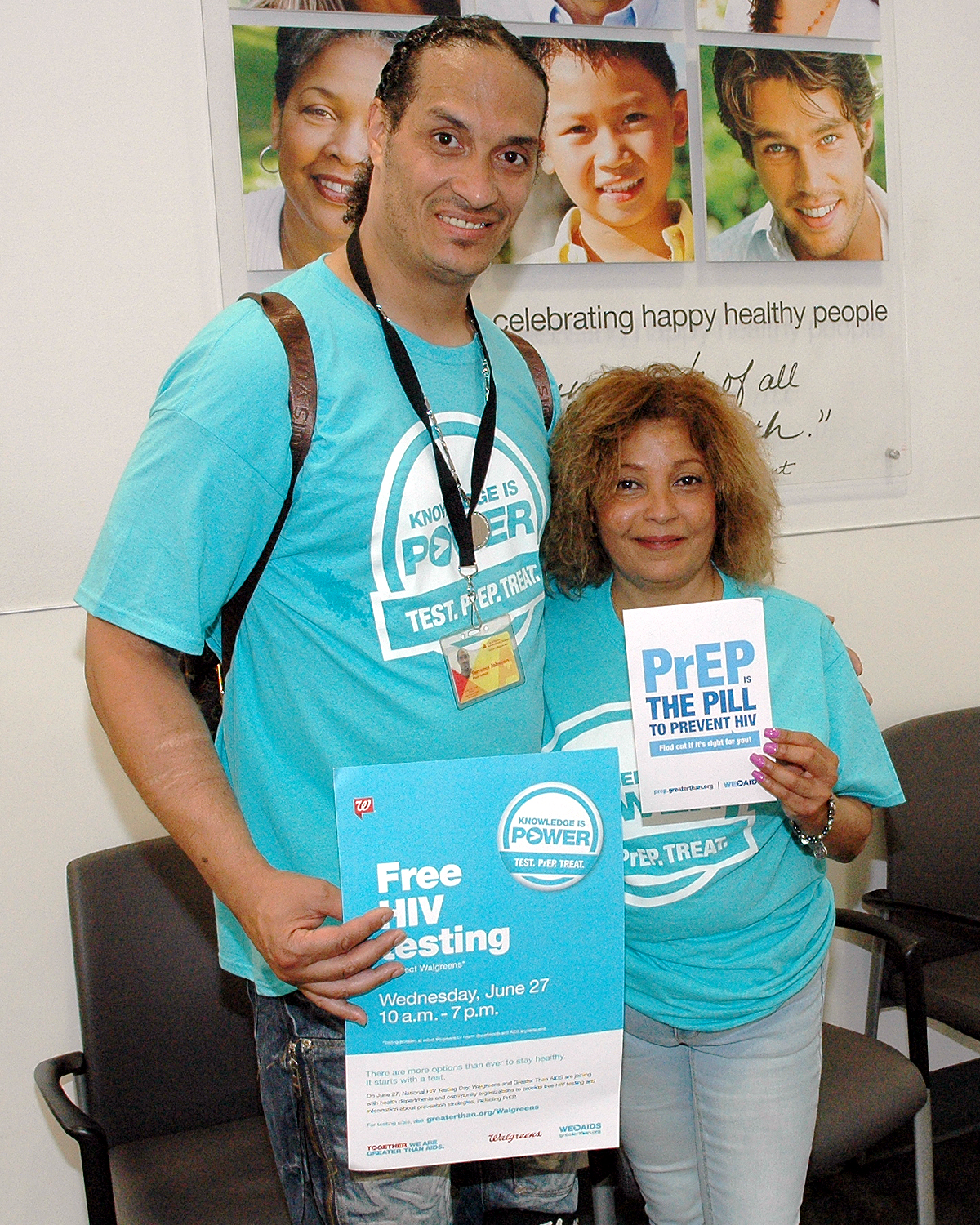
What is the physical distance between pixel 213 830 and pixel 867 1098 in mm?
1486

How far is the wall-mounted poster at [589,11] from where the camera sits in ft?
7.59

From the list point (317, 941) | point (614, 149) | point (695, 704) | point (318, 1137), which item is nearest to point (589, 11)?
point (614, 149)

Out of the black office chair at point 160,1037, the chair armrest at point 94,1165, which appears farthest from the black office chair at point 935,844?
the chair armrest at point 94,1165

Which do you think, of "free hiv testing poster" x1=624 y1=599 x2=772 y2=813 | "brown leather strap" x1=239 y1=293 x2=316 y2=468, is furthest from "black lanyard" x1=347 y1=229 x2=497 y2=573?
Result: "free hiv testing poster" x1=624 y1=599 x2=772 y2=813

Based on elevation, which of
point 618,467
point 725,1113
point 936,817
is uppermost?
point 618,467

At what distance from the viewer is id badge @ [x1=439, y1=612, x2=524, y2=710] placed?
4.15 feet

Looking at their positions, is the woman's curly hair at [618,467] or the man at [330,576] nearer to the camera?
the man at [330,576]

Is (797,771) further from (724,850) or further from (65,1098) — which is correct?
(65,1098)

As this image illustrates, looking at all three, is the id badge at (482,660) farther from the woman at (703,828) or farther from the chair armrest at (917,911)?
the chair armrest at (917,911)

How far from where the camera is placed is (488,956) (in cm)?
117

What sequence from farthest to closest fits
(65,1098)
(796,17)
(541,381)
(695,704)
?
(796,17) → (65,1098) → (541,381) → (695,704)

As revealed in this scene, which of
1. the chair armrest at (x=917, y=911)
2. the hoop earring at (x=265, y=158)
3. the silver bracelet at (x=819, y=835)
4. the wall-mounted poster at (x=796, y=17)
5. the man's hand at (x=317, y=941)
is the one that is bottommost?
the chair armrest at (x=917, y=911)

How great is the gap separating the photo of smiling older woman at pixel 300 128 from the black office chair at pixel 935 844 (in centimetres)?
174

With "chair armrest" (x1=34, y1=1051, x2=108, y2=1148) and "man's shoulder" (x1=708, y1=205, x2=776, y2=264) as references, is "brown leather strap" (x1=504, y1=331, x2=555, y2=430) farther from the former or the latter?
"chair armrest" (x1=34, y1=1051, x2=108, y2=1148)
